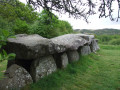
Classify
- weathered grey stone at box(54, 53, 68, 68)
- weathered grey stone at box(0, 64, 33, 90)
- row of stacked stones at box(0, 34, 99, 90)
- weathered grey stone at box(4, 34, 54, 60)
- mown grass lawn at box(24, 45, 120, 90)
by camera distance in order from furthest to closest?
1. weathered grey stone at box(54, 53, 68, 68)
2. mown grass lawn at box(24, 45, 120, 90)
3. weathered grey stone at box(4, 34, 54, 60)
4. row of stacked stones at box(0, 34, 99, 90)
5. weathered grey stone at box(0, 64, 33, 90)

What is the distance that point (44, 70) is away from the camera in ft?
10.8

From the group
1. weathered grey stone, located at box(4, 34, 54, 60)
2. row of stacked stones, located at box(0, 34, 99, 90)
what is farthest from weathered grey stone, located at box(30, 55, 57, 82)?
weathered grey stone, located at box(4, 34, 54, 60)

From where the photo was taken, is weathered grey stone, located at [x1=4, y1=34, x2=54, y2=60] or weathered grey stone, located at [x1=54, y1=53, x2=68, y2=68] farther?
weathered grey stone, located at [x1=54, y1=53, x2=68, y2=68]

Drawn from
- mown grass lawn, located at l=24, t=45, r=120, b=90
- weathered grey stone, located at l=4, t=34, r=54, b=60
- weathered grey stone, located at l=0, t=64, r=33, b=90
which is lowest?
mown grass lawn, located at l=24, t=45, r=120, b=90

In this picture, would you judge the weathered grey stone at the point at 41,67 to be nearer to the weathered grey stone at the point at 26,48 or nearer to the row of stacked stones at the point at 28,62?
the row of stacked stones at the point at 28,62

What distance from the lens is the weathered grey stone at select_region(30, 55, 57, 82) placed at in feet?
9.87

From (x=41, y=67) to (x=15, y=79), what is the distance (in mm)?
877

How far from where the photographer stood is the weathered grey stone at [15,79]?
7.45 feet

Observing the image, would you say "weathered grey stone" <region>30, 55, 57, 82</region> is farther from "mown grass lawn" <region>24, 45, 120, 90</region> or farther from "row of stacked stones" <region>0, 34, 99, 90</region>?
"mown grass lawn" <region>24, 45, 120, 90</region>

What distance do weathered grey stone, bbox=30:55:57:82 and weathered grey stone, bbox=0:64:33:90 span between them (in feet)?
0.76

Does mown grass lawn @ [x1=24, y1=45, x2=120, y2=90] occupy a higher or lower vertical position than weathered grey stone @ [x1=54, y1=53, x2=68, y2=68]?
lower

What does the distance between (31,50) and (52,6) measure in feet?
4.49

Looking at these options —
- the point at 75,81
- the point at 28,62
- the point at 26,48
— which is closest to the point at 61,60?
the point at 75,81

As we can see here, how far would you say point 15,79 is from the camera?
8.04 feet
